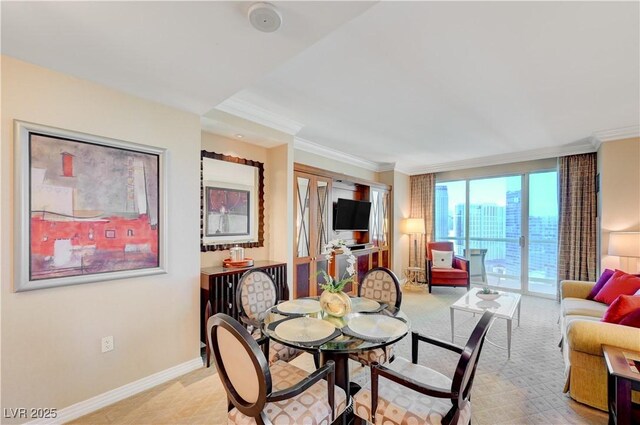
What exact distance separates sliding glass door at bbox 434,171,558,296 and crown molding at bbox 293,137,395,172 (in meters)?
1.48

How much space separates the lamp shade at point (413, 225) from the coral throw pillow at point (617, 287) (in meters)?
3.24

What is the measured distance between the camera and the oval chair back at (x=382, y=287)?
2.60 metres

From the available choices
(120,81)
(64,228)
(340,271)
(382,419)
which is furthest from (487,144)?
(64,228)

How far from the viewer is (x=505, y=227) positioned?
18.7ft

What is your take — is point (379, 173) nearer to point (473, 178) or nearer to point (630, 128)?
point (473, 178)

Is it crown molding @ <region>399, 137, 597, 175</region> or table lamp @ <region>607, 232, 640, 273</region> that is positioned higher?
crown molding @ <region>399, 137, 597, 175</region>

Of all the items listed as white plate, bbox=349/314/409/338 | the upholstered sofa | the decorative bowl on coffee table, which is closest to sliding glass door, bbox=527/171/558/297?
the decorative bowl on coffee table

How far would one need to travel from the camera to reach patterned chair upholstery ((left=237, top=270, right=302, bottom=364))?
2.19 m

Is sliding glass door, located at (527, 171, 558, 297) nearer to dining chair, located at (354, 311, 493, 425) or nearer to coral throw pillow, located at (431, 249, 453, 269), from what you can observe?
coral throw pillow, located at (431, 249, 453, 269)

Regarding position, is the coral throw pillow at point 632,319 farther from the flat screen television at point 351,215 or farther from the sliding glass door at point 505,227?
the sliding glass door at point 505,227

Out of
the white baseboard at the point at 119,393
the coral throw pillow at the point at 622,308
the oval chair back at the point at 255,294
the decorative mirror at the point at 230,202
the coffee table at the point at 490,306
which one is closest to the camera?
the white baseboard at the point at 119,393

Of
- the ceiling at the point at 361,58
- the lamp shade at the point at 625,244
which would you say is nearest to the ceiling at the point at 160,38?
the ceiling at the point at 361,58

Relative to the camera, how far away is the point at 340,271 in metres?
4.86

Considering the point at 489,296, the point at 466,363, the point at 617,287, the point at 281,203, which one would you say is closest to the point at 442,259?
the point at 489,296
